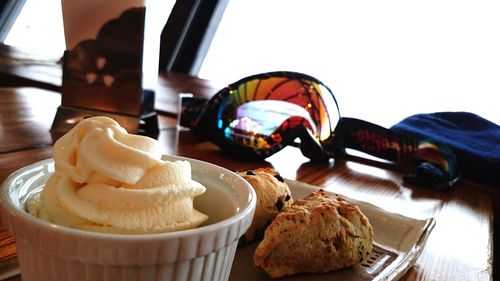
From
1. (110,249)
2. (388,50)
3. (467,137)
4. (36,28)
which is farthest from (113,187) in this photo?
(36,28)

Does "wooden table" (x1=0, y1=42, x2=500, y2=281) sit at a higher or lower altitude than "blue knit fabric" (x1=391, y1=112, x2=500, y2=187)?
lower

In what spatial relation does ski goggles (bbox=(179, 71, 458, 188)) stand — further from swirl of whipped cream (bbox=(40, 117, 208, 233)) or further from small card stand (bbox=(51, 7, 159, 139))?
swirl of whipped cream (bbox=(40, 117, 208, 233))

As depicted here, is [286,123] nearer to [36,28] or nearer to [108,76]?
[108,76]

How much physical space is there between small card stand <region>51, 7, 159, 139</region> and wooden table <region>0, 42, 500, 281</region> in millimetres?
63

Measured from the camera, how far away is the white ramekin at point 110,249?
25 cm

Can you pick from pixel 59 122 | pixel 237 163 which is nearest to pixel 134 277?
pixel 237 163

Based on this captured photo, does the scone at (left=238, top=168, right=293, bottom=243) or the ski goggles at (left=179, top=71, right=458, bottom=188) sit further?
the ski goggles at (left=179, top=71, right=458, bottom=188)

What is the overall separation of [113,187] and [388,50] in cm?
146

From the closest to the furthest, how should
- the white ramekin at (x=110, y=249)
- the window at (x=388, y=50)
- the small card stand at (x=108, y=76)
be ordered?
the white ramekin at (x=110, y=249), the small card stand at (x=108, y=76), the window at (x=388, y=50)

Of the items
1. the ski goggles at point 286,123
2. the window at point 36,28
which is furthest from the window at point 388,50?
the window at point 36,28

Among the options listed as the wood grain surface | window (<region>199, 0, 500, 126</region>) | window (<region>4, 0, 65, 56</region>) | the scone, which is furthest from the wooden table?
window (<region>4, 0, 65, 56</region>)

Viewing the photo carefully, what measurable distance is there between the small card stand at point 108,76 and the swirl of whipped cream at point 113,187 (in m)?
0.47

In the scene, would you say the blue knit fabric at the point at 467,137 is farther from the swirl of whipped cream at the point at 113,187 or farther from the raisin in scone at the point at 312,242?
the swirl of whipped cream at the point at 113,187

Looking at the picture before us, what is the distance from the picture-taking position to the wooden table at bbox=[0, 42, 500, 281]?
51 cm
